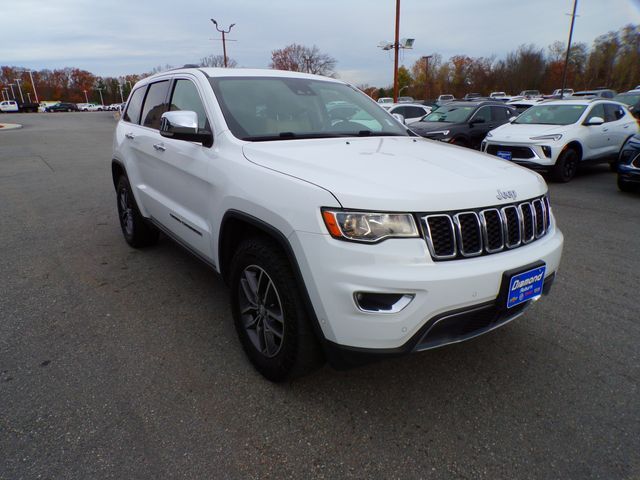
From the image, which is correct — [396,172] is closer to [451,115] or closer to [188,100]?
[188,100]

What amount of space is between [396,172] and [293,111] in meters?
1.26

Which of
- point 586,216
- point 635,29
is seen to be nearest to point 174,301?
point 586,216

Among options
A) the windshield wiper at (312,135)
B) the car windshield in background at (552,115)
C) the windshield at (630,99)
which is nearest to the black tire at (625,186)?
the car windshield in background at (552,115)

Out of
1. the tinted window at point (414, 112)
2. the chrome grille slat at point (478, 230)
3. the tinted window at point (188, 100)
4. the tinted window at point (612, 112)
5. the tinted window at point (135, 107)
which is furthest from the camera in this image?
the tinted window at point (414, 112)

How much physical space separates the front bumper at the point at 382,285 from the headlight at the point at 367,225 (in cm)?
4

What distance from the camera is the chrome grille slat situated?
200 centimetres

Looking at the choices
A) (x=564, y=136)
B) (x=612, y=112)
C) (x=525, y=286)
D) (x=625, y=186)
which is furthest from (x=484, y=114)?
(x=525, y=286)

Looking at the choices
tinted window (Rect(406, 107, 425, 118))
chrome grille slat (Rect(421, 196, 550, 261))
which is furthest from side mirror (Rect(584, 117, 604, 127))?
chrome grille slat (Rect(421, 196, 550, 261))

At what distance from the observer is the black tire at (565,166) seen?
860 cm

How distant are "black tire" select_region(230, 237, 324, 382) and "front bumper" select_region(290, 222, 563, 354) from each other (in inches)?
6.6

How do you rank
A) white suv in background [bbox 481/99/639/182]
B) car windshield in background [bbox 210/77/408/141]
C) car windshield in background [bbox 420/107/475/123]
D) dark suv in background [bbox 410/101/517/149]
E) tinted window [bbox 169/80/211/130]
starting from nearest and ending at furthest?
car windshield in background [bbox 210/77/408/141] < tinted window [bbox 169/80/211/130] < white suv in background [bbox 481/99/639/182] < dark suv in background [bbox 410/101/517/149] < car windshield in background [bbox 420/107/475/123]

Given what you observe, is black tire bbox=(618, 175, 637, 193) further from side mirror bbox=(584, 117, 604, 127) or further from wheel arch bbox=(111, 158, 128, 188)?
wheel arch bbox=(111, 158, 128, 188)

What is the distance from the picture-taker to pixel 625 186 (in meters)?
7.77

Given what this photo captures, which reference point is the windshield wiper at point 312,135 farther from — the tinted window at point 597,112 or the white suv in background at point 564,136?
the tinted window at point 597,112
